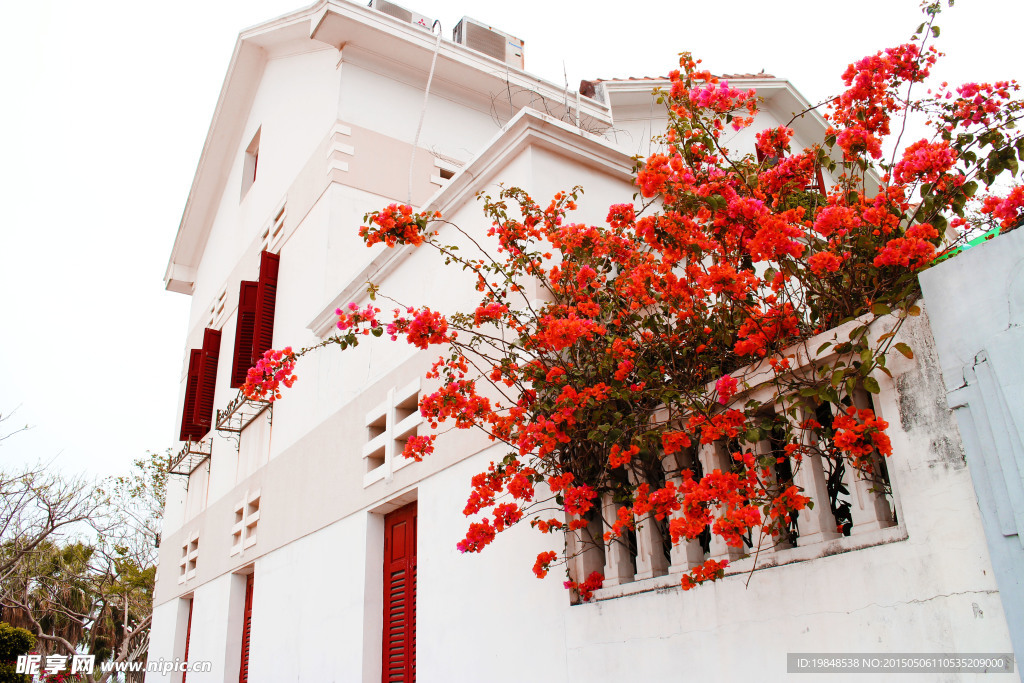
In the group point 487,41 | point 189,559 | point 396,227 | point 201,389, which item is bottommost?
point 189,559

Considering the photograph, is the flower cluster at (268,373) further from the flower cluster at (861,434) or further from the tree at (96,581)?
the tree at (96,581)

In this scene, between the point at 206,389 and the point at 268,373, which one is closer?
the point at 268,373

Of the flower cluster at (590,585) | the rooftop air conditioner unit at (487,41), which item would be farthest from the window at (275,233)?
the flower cluster at (590,585)

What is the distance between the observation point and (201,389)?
12.3 meters

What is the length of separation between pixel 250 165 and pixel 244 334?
5.23 metres

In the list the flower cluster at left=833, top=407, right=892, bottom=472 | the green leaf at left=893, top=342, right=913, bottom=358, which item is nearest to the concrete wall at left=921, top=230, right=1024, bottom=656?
the green leaf at left=893, top=342, right=913, bottom=358

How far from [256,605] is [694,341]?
6469 mm

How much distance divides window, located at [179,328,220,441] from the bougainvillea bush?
8789 millimetres

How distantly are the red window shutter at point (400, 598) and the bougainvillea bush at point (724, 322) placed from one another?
6.49 feet

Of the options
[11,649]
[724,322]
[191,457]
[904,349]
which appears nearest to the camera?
[904,349]

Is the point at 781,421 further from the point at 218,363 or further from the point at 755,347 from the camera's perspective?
the point at 218,363

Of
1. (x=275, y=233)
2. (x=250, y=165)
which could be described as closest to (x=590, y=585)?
(x=275, y=233)

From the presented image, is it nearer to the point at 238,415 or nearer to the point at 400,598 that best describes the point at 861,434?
the point at 400,598

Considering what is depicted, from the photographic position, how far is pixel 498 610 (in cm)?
466
